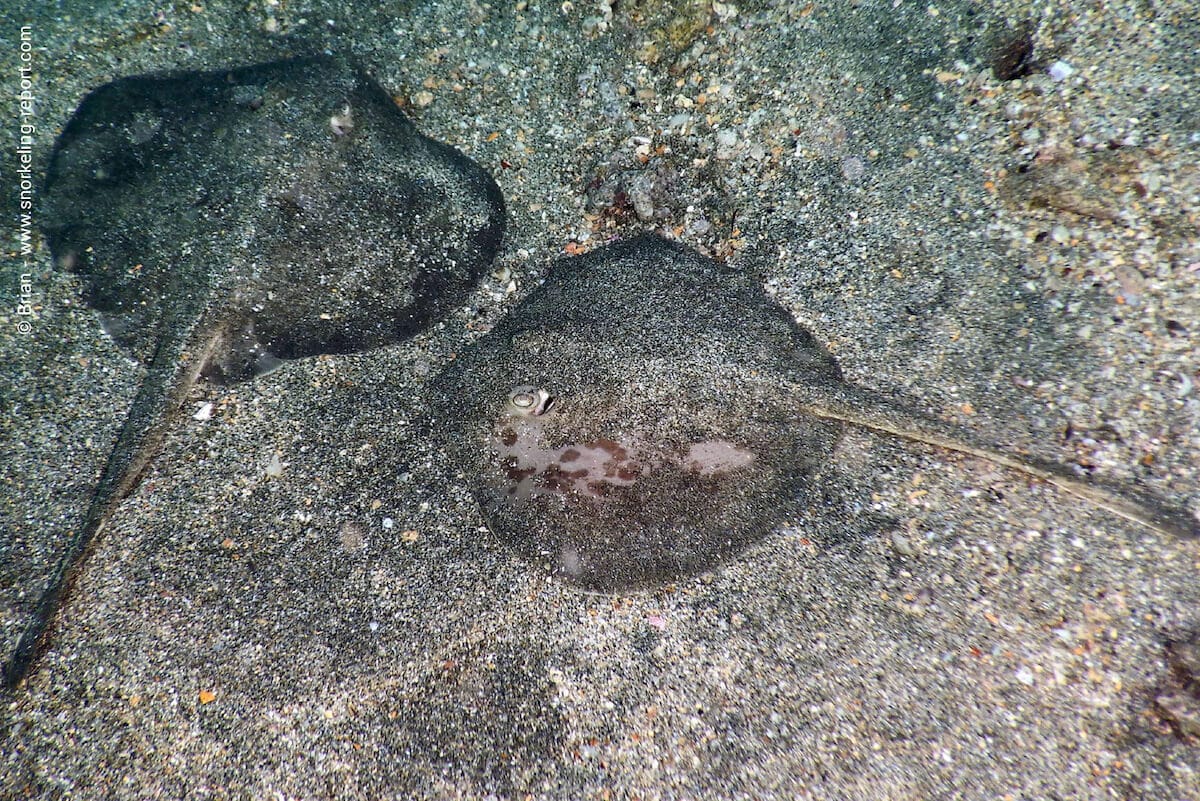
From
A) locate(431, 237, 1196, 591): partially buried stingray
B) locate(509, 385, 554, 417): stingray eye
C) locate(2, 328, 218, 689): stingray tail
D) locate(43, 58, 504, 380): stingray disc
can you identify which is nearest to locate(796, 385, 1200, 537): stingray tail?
locate(431, 237, 1196, 591): partially buried stingray

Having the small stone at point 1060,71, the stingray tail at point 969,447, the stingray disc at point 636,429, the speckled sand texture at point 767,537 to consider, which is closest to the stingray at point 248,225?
the speckled sand texture at point 767,537

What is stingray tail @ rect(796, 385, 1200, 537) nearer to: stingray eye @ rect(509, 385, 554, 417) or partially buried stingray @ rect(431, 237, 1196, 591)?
partially buried stingray @ rect(431, 237, 1196, 591)

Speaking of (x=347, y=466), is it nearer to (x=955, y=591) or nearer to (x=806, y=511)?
(x=806, y=511)

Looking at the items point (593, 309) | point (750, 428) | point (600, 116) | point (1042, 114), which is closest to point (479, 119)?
point (600, 116)

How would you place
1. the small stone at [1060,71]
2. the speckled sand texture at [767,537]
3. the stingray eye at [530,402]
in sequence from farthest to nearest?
the small stone at [1060,71] → the stingray eye at [530,402] → the speckled sand texture at [767,537]

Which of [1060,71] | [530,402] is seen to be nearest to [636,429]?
[530,402]

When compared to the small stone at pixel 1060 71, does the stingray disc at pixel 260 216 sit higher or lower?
lower

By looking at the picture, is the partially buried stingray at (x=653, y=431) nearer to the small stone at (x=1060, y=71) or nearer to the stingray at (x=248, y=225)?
the stingray at (x=248, y=225)
